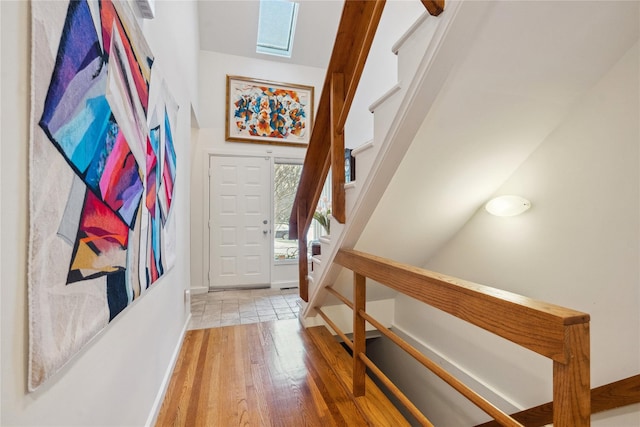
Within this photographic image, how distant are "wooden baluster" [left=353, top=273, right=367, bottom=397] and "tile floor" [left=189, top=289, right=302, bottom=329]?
1.37m

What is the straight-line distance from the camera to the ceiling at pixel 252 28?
3.63 metres

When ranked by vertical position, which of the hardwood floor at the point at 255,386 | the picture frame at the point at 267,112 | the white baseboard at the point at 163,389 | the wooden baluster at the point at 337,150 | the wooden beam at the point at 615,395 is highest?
the picture frame at the point at 267,112

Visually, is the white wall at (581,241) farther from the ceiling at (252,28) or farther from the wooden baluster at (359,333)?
the ceiling at (252,28)

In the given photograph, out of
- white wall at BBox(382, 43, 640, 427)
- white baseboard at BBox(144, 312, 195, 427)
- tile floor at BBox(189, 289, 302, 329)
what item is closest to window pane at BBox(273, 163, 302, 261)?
tile floor at BBox(189, 289, 302, 329)

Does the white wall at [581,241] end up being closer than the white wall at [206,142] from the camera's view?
Yes

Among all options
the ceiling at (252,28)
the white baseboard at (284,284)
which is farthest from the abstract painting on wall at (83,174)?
the ceiling at (252,28)

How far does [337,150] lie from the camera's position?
1546 mm

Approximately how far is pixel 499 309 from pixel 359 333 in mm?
922

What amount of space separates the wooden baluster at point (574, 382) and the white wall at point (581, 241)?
3.22 feet

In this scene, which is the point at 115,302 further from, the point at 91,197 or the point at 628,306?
the point at 628,306

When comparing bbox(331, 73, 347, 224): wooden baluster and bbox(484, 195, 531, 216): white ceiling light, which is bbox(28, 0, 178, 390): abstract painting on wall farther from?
bbox(484, 195, 531, 216): white ceiling light

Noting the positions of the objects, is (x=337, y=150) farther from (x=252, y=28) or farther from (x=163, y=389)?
(x=252, y=28)

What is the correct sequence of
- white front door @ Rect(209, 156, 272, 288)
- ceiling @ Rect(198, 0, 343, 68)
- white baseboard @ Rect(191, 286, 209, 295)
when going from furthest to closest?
1. white front door @ Rect(209, 156, 272, 288)
2. white baseboard @ Rect(191, 286, 209, 295)
3. ceiling @ Rect(198, 0, 343, 68)

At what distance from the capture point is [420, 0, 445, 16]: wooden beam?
86 cm
